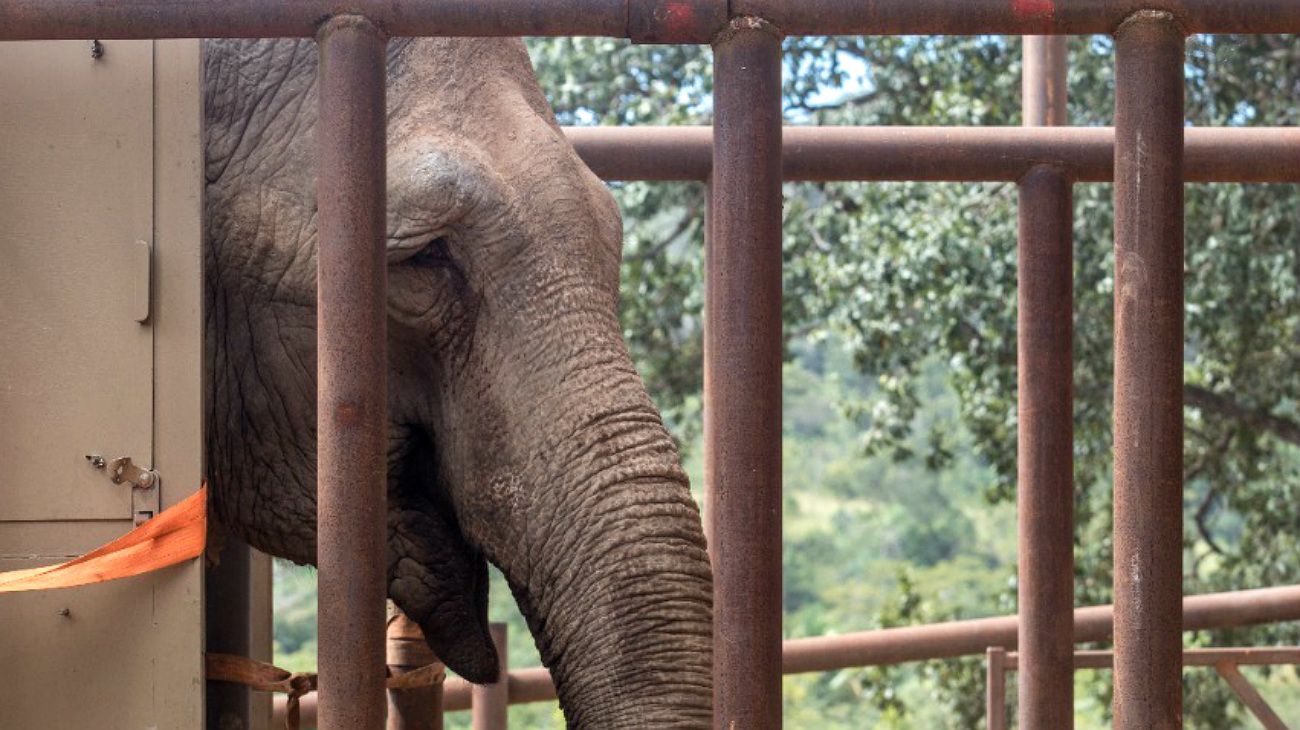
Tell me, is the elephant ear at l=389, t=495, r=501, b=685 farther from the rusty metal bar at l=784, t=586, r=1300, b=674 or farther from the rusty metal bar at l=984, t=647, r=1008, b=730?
the rusty metal bar at l=984, t=647, r=1008, b=730

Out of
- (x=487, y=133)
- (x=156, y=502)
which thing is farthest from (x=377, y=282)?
(x=487, y=133)

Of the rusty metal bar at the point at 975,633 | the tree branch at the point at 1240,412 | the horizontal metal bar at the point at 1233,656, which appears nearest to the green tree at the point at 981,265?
the tree branch at the point at 1240,412

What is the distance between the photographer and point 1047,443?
325 cm

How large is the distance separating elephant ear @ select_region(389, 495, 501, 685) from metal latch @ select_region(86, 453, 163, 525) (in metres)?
0.72

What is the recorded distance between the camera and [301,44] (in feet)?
10.7

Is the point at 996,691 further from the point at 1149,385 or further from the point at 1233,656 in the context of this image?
the point at 1149,385

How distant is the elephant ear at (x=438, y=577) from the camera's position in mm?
3197

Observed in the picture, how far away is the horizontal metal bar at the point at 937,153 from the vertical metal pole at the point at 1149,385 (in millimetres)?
1249

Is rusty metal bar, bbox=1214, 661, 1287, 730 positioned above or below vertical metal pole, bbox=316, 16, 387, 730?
below

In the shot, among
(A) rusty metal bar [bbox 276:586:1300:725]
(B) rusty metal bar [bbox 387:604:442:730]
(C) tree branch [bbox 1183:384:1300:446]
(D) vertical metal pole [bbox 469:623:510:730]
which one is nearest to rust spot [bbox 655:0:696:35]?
(B) rusty metal bar [bbox 387:604:442:730]

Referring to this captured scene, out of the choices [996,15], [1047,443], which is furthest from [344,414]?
[1047,443]

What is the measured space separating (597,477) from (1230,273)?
5.77 m

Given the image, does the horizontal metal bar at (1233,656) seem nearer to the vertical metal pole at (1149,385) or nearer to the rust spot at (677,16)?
the vertical metal pole at (1149,385)

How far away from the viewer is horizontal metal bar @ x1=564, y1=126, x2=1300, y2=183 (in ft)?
11.0
